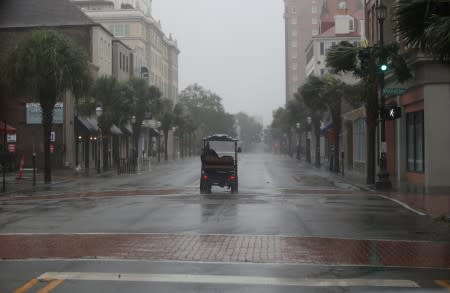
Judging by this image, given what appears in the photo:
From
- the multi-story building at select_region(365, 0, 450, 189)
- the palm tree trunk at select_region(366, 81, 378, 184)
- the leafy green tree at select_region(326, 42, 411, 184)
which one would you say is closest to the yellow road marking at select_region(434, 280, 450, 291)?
the multi-story building at select_region(365, 0, 450, 189)

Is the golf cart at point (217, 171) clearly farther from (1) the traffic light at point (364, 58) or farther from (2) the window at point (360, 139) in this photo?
(2) the window at point (360, 139)

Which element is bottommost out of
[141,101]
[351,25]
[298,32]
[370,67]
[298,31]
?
[370,67]

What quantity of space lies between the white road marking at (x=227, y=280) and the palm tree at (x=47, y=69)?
83.9 feet

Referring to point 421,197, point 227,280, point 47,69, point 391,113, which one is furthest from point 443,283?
point 47,69

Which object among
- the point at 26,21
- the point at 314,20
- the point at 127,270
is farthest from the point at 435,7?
the point at 314,20

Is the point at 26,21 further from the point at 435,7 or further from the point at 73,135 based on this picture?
the point at 435,7

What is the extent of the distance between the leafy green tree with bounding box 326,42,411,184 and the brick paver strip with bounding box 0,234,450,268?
15594 millimetres

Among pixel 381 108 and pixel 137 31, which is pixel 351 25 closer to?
pixel 137 31

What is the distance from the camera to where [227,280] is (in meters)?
8.78

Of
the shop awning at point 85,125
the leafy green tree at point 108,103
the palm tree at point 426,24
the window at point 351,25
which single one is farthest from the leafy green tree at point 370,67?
the window at point 351,25

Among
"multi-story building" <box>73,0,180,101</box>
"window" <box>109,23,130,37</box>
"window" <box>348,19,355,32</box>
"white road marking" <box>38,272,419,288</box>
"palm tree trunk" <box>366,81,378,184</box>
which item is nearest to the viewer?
"white road marking" <box>38,272,419,288</box>

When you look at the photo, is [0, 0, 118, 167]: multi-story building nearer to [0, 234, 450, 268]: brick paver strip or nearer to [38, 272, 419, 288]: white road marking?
[0, 234, 450, 268]: brick paver strip

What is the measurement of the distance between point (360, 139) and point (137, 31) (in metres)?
48.3

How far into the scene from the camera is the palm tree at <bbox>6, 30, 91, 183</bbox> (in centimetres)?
3325
